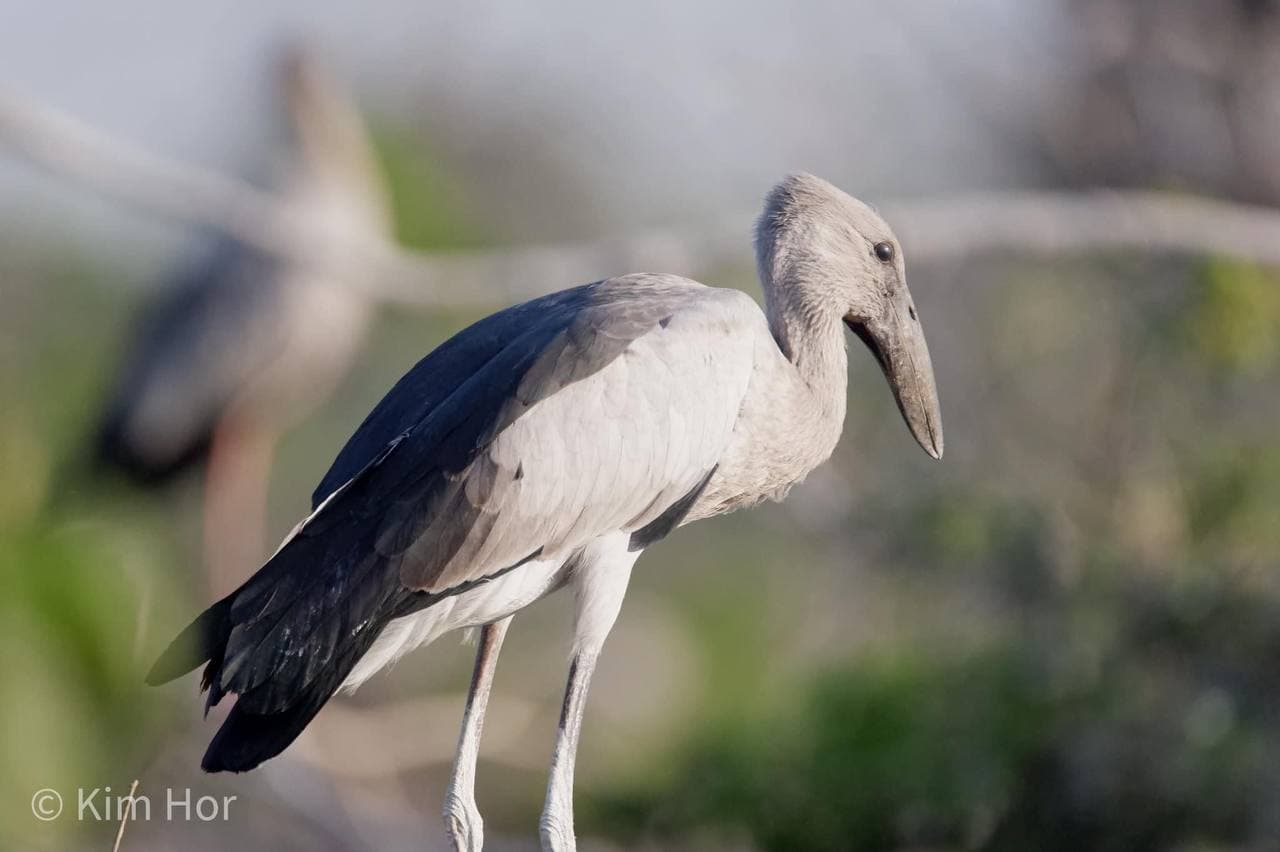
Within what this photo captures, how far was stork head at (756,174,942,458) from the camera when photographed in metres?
3.79

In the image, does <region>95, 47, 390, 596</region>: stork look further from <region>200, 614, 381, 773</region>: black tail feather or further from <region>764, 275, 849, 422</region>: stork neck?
<region>200, 614, 381, 773</region>: black tail feather

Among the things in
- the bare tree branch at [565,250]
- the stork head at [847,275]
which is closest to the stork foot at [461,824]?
the stork head at [847,275]

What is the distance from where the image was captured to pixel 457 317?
9242 mm

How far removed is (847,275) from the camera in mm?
3834

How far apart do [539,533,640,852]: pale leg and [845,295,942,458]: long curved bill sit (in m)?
0.76

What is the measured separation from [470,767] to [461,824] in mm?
118

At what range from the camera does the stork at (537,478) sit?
3.24 meters

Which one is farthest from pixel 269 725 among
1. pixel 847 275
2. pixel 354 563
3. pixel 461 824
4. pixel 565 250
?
pixel 565 250

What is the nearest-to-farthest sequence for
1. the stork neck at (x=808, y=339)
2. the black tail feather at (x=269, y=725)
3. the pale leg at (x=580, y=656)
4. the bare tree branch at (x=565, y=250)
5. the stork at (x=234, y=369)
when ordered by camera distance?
the black tail feather at (x=269, y=725)
the pale leg at (x=580, y=656)
the stork neck at (x=808, y=339)
the bare tree branch at (x=565, y=250)
the stork at (x=234, y=369)

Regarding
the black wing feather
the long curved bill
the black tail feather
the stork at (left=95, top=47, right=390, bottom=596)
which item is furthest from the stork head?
the stork at (left=95, top=47, right=390, bottom=596)

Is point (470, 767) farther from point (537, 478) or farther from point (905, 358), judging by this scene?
point (905, 358)

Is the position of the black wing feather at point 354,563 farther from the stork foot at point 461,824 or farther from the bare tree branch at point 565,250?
the bare tree branch at point 565,250

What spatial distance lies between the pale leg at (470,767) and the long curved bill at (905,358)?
3.18 ft

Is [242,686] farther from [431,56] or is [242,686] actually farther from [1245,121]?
[431,56]
